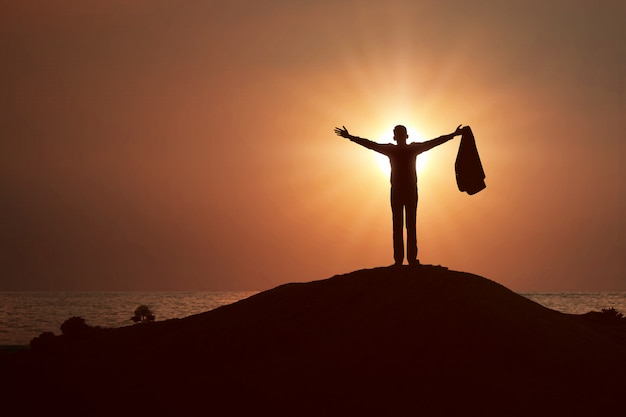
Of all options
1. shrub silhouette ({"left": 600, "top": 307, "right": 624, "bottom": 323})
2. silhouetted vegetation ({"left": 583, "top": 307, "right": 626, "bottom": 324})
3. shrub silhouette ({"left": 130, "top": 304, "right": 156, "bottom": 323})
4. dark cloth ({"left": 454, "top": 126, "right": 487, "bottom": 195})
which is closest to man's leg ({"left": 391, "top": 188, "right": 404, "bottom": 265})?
dark cloth ({"left": 454, "top": 126, "right": 487, "bottom": 195})

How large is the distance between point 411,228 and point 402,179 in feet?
4.33

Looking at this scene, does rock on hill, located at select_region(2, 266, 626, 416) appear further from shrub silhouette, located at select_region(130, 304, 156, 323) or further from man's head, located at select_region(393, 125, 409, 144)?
shrub silhouette, located at select_region(130, 304, 156, 323)

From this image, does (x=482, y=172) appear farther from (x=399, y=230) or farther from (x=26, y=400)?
(x=26, y=400)

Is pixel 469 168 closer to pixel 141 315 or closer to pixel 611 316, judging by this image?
pixel 611 316

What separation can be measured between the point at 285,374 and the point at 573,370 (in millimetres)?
6227

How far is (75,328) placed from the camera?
24922mm

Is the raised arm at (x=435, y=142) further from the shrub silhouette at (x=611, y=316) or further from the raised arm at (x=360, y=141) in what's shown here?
the shrub silhouette at (x=611, y=316)

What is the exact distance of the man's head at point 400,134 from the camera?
64.8ft

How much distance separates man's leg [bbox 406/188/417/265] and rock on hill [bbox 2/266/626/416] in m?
0.57

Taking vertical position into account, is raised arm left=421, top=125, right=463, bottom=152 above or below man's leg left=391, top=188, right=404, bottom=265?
above

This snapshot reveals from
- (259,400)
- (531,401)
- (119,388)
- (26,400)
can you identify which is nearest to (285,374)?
(259,400)

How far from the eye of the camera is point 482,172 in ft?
68.5

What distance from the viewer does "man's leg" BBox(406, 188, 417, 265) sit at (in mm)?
19656

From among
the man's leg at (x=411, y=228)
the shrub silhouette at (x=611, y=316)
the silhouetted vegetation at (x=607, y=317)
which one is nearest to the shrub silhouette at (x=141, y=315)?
the man's leg at (x=411, y=228)
